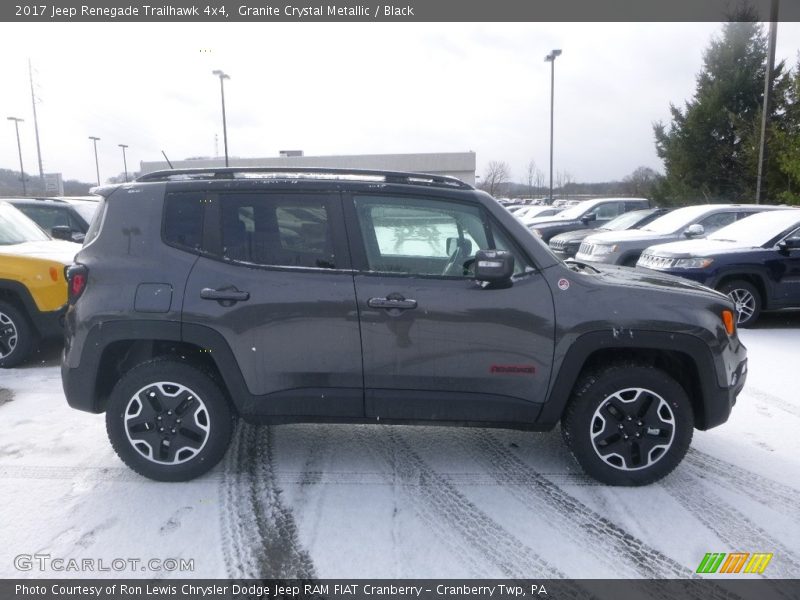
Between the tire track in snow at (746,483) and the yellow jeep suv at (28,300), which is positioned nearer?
the tire track in snow at (746,483)

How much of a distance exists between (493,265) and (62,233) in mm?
6633

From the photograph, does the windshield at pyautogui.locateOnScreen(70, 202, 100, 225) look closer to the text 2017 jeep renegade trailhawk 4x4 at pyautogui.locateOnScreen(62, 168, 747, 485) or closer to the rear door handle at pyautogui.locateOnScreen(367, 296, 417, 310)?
the text 2017 jeep renegade trailhawk 4x4 at pyautogui.locateOnScreen(62, 168, 747, 485)

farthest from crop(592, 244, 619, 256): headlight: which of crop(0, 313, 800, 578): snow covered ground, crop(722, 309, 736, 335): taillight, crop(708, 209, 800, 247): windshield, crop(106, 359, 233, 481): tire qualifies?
crop(106, 359, 233, 481): tire

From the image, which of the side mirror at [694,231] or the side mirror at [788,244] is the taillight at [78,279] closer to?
the side mirror at [788,244]

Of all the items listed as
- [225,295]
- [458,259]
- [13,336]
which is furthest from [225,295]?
[13,336]

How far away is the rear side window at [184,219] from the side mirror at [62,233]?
16.1ft

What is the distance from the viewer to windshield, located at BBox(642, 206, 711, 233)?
11258 mm

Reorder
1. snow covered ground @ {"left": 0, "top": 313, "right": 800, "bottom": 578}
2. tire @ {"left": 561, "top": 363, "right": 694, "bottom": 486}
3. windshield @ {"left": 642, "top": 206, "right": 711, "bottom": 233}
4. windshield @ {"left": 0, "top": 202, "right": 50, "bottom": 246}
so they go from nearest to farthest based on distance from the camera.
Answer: snow covered ground @ {"left": 0, "top": 313, "right": 800, "bottom": 578}
tire @ {"left": 561, "top": 363, "right": 694, "bottom": 486}
windshield @ {"left": 0, "top": 202, "right": 50, "bottom": 246}
windshield @ {"left": 642, "top": 206, "right": 711, "bottom": 233}

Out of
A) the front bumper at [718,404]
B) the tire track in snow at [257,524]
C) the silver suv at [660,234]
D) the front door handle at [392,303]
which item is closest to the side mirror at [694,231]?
the silver suv at [660,234]

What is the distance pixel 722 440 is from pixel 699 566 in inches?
73.2

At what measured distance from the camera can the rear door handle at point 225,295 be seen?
3623 millimetres

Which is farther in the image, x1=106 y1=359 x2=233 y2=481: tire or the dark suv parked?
the dark suv parked

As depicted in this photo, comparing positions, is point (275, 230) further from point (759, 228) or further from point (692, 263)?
point (759, 228)

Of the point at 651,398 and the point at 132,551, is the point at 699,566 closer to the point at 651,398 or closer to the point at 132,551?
the point at 651,398
